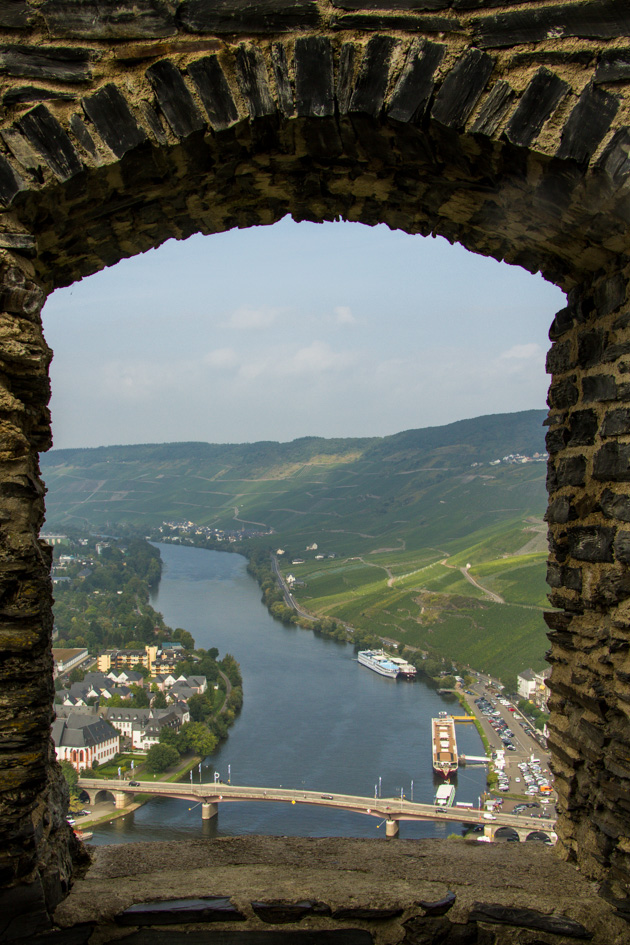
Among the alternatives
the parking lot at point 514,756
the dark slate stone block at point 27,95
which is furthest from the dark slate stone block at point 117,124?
the parking lot at point 514,756

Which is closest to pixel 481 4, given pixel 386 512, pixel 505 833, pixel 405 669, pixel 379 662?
pixel 505 833

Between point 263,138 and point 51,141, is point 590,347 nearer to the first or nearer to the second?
point 263,138

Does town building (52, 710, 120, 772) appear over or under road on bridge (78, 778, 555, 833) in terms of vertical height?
under

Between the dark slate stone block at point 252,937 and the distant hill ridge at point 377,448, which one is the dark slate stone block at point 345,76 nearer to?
the dark slate stone block at point 252,937

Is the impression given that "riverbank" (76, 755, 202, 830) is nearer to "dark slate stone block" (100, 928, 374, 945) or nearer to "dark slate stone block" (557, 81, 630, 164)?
"dark slate stone block" (100, 928, 374, 945)

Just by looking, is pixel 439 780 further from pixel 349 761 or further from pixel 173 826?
pixel 173 826

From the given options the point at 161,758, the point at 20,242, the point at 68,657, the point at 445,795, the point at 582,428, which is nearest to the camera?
the point at 20,242

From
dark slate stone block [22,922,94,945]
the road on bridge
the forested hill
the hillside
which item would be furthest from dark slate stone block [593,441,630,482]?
the forested hill

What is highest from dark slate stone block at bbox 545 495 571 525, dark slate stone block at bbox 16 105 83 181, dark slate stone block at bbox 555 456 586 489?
dark slate stone block at bbox 16 105 83 181

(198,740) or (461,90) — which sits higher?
(461,90)
